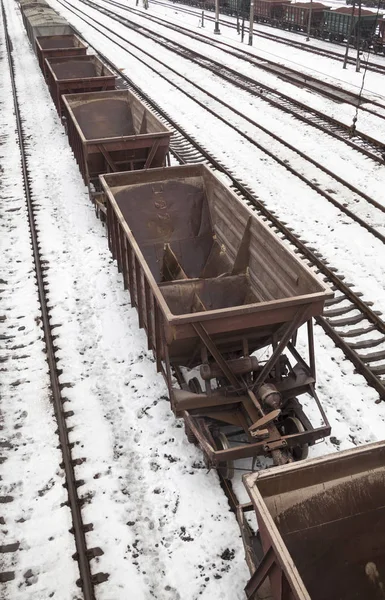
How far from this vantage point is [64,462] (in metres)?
6.26

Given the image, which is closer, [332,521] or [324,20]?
[332,521]

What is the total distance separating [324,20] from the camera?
35188 millimetres

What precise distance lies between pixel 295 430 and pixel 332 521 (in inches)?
63.6

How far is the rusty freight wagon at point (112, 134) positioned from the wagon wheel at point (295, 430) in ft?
23.1

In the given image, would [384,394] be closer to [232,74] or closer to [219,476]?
[219,476]

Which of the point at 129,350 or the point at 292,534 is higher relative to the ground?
the point at 292,534

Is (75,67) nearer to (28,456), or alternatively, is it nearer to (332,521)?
(28,456)

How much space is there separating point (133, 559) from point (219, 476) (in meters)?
1.35

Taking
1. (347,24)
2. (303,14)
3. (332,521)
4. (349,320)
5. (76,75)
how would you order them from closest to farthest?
(332,521)
(349,320)
(76,75)
(347,24)
(303,14)

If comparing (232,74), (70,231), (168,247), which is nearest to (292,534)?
(168,247)

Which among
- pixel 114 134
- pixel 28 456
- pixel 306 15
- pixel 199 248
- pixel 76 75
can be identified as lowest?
pixel 28 456

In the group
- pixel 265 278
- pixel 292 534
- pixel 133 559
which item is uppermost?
pixel 265 278

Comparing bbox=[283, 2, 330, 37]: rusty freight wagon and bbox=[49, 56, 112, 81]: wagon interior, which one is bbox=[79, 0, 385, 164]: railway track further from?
bbox=[283, 2, 330, 37]: rusty freight wagon

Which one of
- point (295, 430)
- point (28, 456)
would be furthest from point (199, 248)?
point (28, 456)
